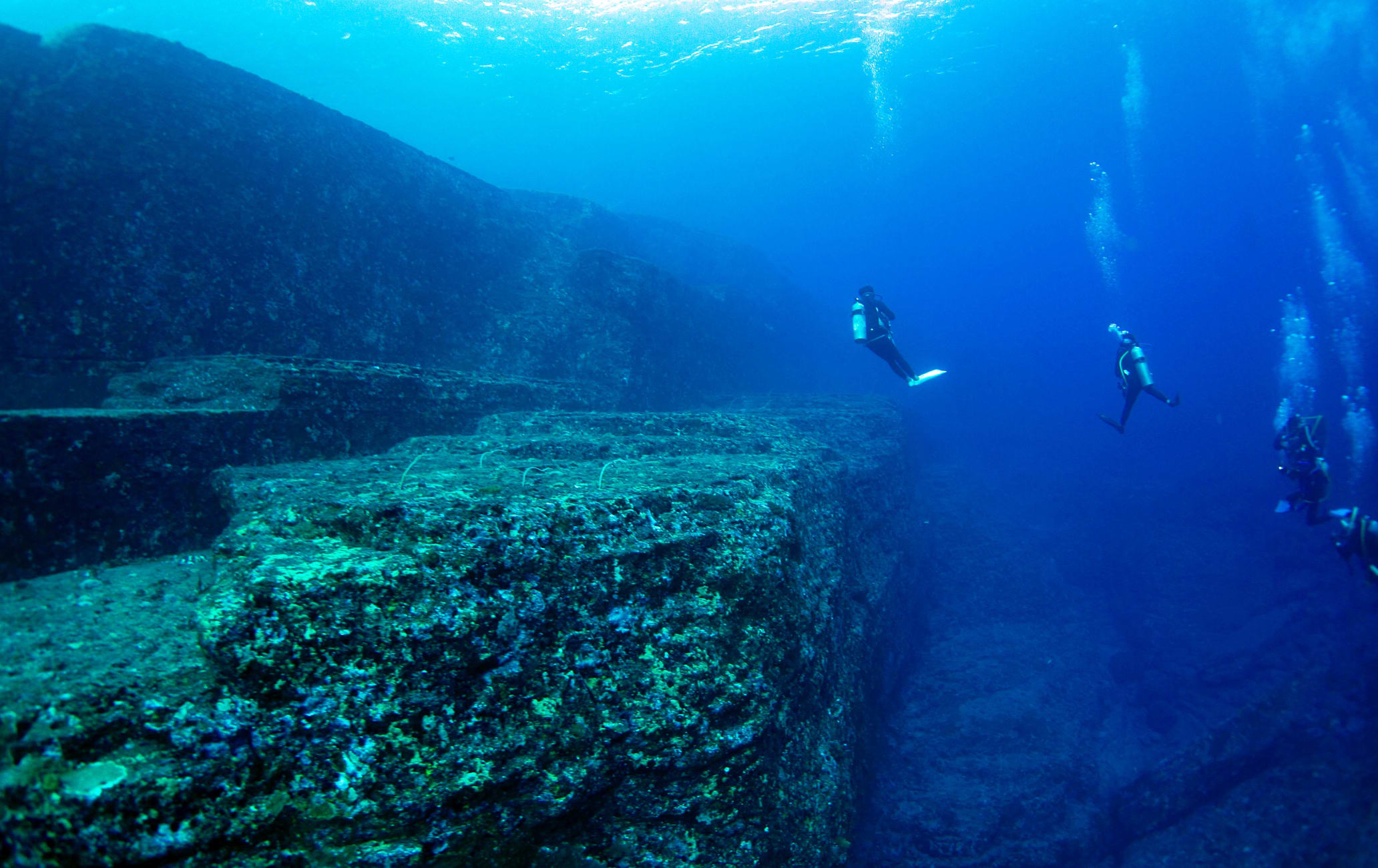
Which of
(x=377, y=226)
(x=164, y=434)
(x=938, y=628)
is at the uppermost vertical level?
(x=377, y=226)

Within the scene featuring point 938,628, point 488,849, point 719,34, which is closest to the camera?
point 488,849

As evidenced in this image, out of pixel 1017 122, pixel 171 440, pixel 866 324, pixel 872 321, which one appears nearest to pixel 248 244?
pixel 171 440

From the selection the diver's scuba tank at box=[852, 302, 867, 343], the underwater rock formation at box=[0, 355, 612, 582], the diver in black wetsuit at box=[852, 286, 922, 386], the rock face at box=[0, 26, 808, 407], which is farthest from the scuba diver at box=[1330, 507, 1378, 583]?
the underwater rock formation at box=[0, 355, 612, 582]

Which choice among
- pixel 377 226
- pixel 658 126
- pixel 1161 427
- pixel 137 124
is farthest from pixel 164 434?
pixel 658 126

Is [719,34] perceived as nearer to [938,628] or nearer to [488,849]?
[938,628]

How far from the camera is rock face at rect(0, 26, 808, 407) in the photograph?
643 cm

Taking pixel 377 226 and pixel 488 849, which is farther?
pixel 377 226

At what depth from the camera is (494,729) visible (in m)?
2.77

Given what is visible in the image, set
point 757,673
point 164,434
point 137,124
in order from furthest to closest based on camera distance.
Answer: point 137,124 < point 164,434 < point 757,673

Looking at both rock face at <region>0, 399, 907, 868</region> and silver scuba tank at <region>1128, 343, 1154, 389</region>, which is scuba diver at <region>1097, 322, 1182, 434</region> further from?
rock face at <region>0, 399, 907, 868</region>

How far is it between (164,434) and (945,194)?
106 meters

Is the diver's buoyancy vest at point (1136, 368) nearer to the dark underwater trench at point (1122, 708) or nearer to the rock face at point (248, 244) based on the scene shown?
the dark underwater trench at point (1122, 708)

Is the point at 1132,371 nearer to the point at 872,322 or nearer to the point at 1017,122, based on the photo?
the point at 872,322

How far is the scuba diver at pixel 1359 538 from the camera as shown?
10.0 metres
